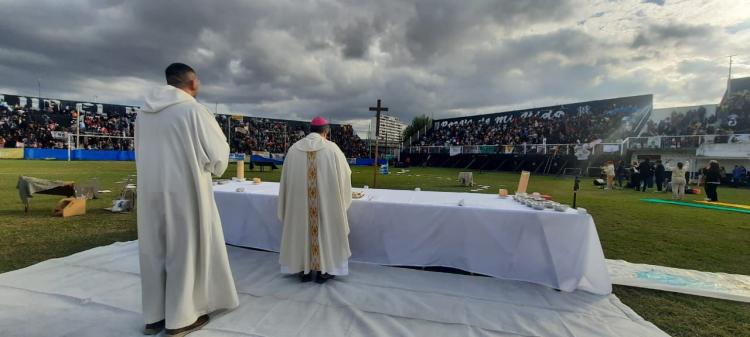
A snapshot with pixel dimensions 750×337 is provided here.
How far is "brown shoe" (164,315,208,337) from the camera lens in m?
2.40

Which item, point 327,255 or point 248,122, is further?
point 248,122

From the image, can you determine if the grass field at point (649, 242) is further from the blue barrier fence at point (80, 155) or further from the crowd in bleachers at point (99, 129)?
the crowd in bleachers at point (99, 129)

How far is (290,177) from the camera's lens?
3.62m

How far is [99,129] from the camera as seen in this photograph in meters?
36.0

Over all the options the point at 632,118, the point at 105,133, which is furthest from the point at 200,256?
the point at 105,133

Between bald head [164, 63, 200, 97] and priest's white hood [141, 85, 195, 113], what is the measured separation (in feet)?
0.23

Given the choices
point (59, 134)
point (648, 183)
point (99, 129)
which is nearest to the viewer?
point (648, 183)

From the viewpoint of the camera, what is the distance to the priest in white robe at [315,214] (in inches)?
138

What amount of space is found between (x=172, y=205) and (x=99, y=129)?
144 feet

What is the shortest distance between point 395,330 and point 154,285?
69.5 inches

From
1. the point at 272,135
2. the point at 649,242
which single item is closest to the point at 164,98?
the point at 649,242

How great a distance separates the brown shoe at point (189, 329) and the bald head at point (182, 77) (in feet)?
5.67

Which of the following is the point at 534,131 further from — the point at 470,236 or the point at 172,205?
A: the point at 172,205

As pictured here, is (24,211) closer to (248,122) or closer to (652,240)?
(652,240)
